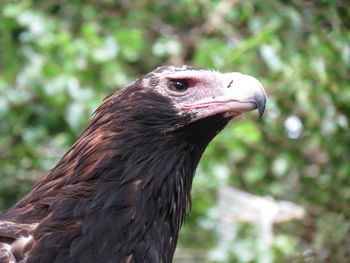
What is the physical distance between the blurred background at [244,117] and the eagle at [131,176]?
124 centimetres

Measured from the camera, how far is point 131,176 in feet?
8.02

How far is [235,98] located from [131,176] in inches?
22.1

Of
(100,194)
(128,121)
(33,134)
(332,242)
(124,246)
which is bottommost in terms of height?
(332,242)

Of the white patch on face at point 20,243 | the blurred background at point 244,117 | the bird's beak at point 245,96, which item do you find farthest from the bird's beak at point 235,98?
the blurred background at point 244,117

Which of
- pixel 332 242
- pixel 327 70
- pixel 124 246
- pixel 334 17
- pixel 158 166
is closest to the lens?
pixel 124 246

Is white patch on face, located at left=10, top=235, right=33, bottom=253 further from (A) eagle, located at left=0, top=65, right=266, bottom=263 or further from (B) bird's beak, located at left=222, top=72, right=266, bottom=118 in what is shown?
(B) bird's beak, located at left=222, top=72, right=266, bottom=118

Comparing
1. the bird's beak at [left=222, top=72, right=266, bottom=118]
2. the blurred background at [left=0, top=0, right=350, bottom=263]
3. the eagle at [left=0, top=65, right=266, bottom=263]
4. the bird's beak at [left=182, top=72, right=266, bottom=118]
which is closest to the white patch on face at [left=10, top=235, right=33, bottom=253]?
the eagle at [left=0, top=65, right=266, bottom=263]

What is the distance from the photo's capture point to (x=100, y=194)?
2.38m

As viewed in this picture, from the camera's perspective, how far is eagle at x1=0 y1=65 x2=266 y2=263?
2293 mm

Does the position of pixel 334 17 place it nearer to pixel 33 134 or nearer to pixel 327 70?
pixel 327 70

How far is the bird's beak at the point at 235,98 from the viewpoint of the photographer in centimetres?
Result: 242

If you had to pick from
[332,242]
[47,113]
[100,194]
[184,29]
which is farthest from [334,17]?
[184,29]

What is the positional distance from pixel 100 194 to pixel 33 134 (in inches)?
99.1

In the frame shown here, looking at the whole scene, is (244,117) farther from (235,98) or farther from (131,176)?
(131,176)
